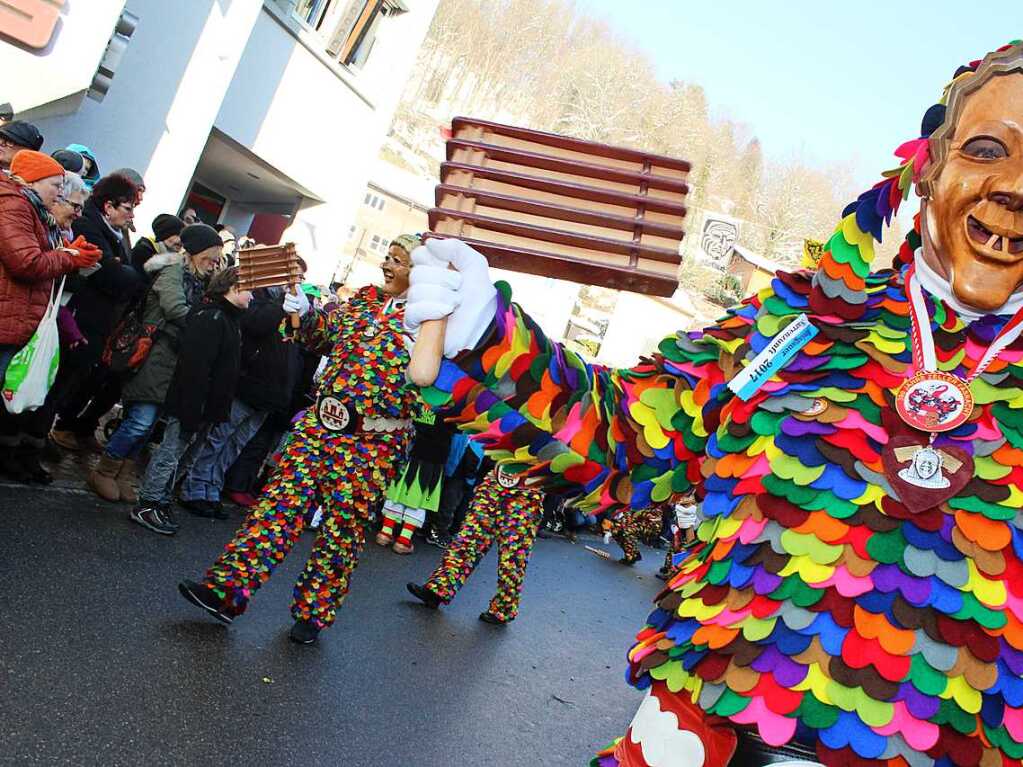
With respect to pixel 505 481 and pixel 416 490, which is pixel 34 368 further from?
pixel 416 490

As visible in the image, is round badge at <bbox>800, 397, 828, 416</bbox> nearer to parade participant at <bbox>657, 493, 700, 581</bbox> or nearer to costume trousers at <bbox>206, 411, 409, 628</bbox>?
costume trousers at <bbox>206, 411, 409, 628</bbox>

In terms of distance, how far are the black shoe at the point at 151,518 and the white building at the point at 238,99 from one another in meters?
4.62

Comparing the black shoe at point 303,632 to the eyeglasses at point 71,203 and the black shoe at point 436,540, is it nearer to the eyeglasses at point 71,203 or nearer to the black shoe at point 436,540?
A: the eyeglasses at point 71,203

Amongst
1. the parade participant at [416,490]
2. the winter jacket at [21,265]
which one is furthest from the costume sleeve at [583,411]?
the parade participant at [416,490]

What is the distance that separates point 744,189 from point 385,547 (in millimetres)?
62705

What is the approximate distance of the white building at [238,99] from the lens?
909 cm

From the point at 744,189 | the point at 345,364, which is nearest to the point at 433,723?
the point at 345,364

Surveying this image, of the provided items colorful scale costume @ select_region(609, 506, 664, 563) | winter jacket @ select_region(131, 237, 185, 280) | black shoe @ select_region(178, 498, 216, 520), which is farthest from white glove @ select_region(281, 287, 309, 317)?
colorful scale costume @ select_region(609, 506, 664, 563)

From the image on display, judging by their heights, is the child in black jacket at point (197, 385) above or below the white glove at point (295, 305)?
below

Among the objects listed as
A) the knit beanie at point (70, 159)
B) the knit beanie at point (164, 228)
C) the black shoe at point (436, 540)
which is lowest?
the black shoe at point (436, 540)

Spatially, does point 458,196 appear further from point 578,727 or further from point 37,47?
point 37,47

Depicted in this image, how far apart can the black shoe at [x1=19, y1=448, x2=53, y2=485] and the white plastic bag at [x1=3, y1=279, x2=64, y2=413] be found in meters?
0.77

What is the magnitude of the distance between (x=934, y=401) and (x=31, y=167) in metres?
4.58

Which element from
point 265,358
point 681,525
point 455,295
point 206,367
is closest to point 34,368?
point 206,367
